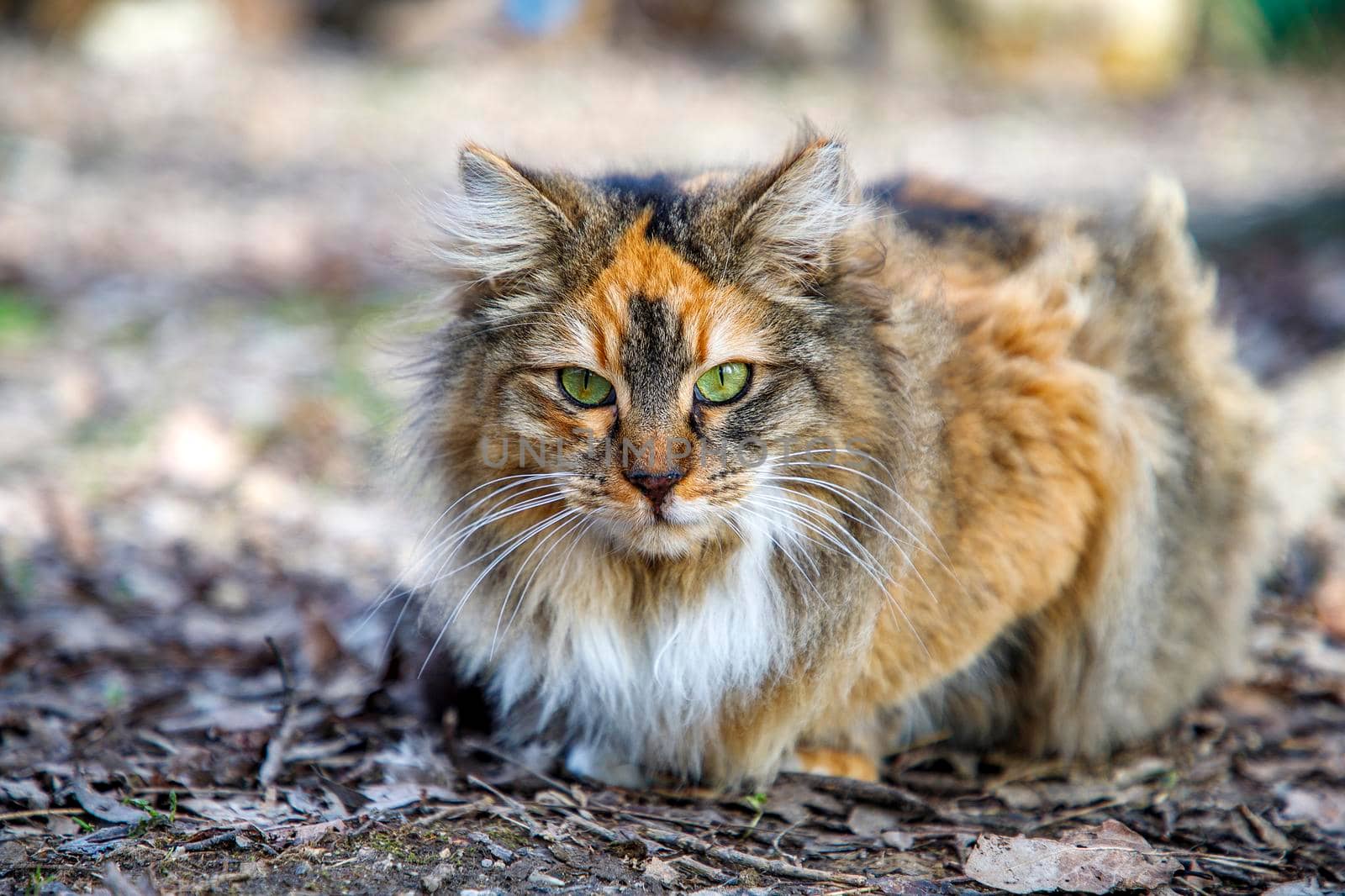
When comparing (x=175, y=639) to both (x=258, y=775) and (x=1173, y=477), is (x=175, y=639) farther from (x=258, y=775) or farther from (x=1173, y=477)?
(x=1173, y=477)

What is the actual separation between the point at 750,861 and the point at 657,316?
1.34 m

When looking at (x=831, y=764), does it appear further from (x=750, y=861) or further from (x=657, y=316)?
(x=657, y=316)

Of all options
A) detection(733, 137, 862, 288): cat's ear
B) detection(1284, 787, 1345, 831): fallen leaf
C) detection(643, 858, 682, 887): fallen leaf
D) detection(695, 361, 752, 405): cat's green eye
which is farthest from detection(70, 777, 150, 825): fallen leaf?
detection(1284, 787, 1345, 831): fallen leaf

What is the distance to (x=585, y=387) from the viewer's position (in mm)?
2834

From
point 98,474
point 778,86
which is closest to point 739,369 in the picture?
point 98,474

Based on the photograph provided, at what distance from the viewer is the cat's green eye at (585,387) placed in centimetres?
281

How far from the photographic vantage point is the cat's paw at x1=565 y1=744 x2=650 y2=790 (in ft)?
10.4

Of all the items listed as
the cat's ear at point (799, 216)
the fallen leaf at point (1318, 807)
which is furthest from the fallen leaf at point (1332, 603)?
the cat's ear at point (799, 216)

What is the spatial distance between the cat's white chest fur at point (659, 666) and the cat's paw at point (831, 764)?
31 cm

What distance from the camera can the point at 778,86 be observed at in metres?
13.7

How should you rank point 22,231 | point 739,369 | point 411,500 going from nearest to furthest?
point 739,369 → point 411,500 → point 22,231

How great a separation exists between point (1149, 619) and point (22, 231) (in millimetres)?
8154

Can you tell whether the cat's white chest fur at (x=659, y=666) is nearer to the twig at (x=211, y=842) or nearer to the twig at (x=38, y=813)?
the twig at (x=211, y=842)

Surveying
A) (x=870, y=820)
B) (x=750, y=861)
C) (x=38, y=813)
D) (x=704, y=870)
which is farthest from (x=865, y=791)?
(x=38, y=813)
